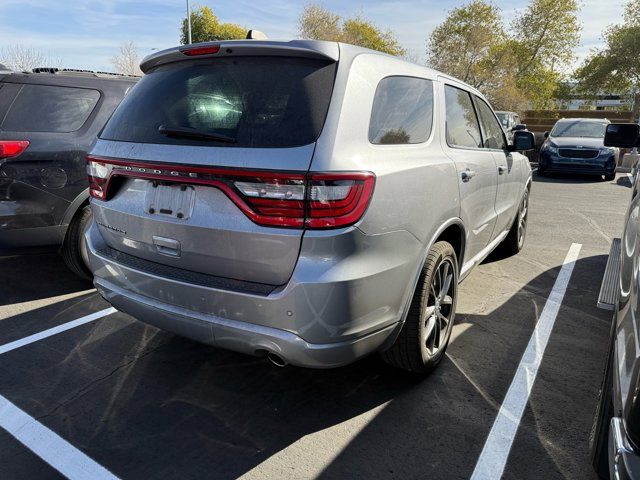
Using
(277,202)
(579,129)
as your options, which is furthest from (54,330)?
(579,129)

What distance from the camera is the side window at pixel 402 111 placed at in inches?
95.8

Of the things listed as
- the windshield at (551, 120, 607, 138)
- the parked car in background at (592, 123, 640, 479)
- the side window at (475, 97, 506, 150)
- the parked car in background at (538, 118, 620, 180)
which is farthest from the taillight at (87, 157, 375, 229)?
the windshield at (551, 120, 607, 138)

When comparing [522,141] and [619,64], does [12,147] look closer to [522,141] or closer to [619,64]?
[522,141]

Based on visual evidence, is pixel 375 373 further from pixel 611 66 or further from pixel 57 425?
pixel 611 66

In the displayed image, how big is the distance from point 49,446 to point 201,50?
6.75ft

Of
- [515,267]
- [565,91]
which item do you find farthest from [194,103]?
[565,91]

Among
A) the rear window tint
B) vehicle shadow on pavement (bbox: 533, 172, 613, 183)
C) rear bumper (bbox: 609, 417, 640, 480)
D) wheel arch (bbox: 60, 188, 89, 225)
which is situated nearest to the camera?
rear bumper (bbox: 609, 417, 640, 480)

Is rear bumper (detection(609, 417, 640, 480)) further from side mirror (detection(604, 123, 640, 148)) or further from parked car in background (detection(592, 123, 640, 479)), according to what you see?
side mirror (detection(604, 123, 640, 148))

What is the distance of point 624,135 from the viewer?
374cm

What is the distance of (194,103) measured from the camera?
2473 mm

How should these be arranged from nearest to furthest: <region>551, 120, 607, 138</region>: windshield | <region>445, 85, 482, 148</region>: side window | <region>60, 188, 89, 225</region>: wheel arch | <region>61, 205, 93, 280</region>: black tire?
<region>445, 85, 482, 148</region>: side window < <region>60, 188, 89, 225</region>: wheel arch < <region>61, 205, 93, 280</region>: black tire < <region>551, 120, 607, 138</region>: windshield

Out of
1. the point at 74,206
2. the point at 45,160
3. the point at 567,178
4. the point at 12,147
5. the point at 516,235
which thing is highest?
the point at 12,147

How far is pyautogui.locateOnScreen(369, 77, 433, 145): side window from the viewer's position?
7.98ft

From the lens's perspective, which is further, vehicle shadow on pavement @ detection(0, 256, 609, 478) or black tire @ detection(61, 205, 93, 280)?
black tire @ detection(61, 205, 93, 280)
